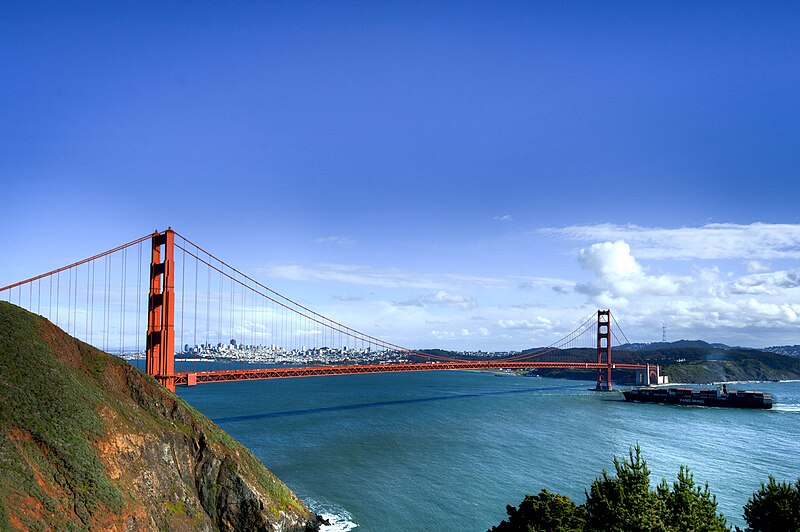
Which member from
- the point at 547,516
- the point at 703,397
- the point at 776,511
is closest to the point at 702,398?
the point at 703,397

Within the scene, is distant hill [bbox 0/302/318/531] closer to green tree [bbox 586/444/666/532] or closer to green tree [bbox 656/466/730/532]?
green tree [bbox 586/444/666/532]

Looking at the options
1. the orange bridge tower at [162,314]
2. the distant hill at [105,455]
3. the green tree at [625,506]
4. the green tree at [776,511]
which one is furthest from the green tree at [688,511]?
the orange bridge tower at [162,314]

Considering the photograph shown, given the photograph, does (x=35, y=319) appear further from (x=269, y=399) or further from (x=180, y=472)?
(x=269, y=399)

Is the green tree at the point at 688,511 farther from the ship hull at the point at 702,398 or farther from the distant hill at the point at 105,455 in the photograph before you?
the ship hull at the point at 702,398

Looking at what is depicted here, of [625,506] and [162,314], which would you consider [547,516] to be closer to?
[625,506]

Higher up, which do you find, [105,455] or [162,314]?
[162,314]

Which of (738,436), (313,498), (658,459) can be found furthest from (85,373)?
(738,436)
